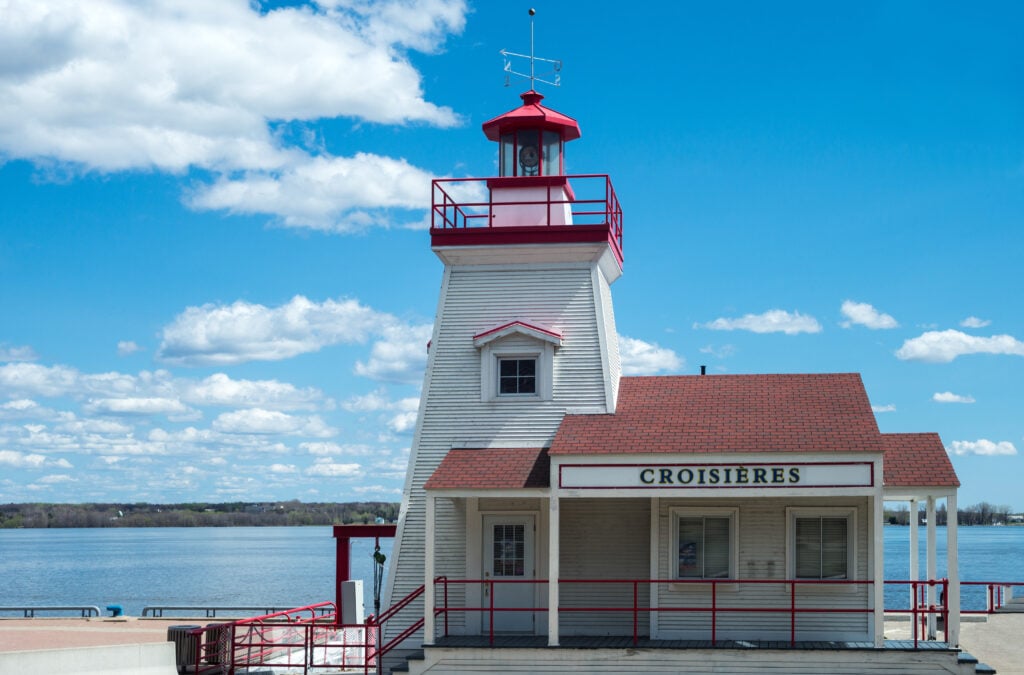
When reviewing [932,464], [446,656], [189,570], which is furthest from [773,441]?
[189,570]

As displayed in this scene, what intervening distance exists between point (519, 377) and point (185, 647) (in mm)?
7350

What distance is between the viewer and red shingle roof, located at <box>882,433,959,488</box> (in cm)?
2102

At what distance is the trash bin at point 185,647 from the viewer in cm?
2191

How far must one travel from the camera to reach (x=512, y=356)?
24.0 metres

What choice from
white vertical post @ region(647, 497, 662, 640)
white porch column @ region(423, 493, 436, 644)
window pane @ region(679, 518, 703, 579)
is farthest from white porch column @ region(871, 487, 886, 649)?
Result: white porch column @ region(423, 493, 436, 644)

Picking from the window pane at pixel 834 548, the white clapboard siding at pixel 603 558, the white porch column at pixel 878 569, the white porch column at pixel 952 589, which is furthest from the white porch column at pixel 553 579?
the white porch column at pixel 952 589

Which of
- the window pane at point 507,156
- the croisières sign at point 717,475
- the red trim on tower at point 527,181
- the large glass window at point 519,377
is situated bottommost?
the croisières sign at point 717,475

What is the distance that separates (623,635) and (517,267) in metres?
6.87

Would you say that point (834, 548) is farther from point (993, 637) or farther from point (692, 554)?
point (993, 637)

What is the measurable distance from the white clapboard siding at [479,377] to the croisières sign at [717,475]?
8.31 ft

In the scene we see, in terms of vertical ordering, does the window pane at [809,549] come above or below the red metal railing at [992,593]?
→ above

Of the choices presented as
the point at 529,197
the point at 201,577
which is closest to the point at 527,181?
the point at 529,197

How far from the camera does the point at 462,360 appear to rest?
24203 mm

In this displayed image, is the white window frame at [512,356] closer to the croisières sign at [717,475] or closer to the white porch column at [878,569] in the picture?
the croisières sign at [717,475]
